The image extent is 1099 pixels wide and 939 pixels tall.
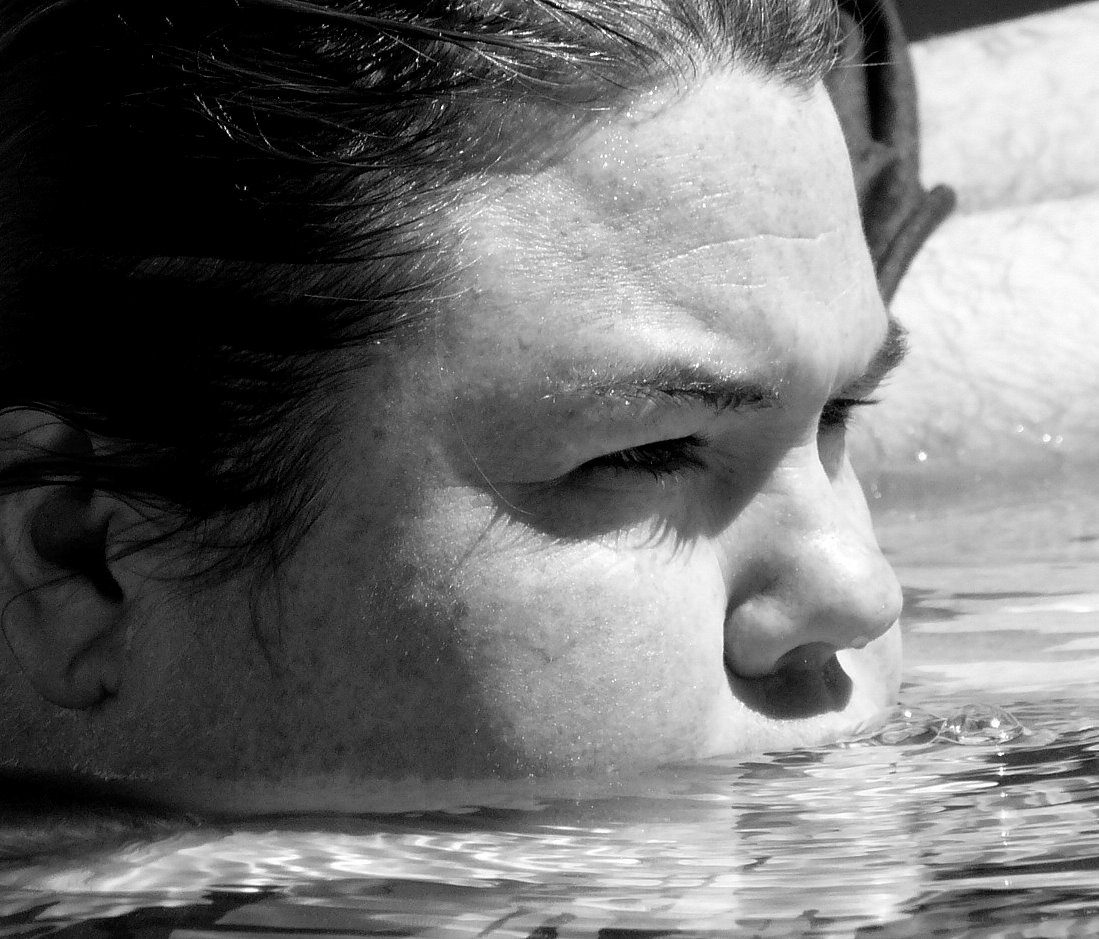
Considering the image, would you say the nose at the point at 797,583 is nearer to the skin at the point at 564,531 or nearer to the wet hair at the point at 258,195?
the skin at the point at 564,531

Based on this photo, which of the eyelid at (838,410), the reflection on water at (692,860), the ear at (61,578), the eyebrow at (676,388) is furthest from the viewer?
the eyelid at (838,410)

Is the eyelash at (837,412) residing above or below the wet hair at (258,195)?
below

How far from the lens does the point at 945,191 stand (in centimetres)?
391

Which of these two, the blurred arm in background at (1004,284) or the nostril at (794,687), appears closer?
the nostril at (794,687)

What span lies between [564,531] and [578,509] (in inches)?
1.1

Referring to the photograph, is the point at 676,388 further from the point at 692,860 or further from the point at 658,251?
the point at 692,860

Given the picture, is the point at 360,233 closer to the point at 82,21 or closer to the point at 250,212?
the point at 250,212

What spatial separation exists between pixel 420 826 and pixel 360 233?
58 centimetres

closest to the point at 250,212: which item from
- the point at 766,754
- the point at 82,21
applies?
the point at 82,21

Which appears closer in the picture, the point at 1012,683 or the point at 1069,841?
the point at 1069,841

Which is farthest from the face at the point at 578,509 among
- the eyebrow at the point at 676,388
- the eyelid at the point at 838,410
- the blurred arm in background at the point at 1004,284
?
the blurred arm in background at the point at 1004,284

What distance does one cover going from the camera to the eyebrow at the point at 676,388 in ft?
5.63

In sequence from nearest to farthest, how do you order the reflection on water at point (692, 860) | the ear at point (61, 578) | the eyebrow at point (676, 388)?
the reflection on water at point (692, 860) → the eyebrow at point (676, 388) → the ear at point (61, 578)

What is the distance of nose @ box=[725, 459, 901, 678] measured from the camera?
181 cm
